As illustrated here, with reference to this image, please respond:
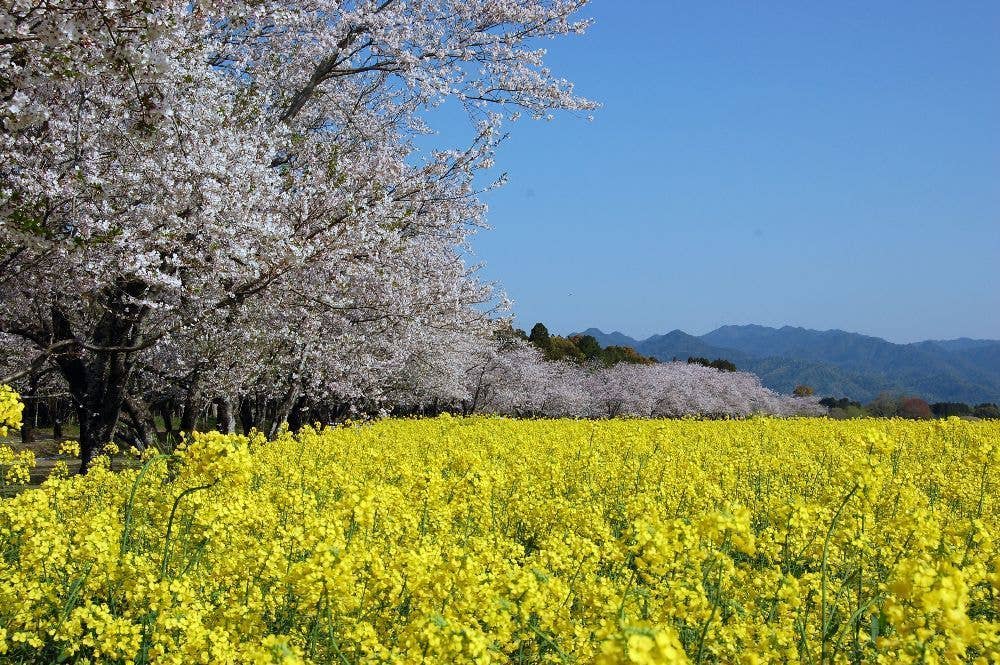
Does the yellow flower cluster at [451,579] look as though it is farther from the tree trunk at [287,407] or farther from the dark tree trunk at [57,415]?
the dark tree trunk at [57,415]

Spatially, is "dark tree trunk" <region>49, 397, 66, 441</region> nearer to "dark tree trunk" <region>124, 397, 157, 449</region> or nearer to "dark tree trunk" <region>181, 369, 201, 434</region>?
"dark tree trunk" <region>181, 369, 201, 434</region>

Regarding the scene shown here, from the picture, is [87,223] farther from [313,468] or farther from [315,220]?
[313,468]

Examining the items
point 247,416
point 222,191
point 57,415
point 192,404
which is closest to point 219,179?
point 222,191

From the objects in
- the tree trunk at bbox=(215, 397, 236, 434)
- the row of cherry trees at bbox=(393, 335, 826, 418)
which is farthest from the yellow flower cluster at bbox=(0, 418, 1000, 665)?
the row of cherry trees at bbox=(393, 335, 826, 418)

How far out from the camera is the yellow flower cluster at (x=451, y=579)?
3.49 metres

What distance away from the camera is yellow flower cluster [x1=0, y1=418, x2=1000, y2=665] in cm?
349

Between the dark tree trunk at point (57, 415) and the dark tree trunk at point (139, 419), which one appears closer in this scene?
the dark tree trunk at point (139, 419)

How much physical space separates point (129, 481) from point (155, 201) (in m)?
2.71

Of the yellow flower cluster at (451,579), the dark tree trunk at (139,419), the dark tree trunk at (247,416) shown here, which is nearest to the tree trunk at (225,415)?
the dark tree trunk at (139,419)

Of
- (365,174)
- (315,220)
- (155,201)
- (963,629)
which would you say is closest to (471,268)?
(365,174)

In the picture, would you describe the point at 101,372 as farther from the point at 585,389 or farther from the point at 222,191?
the point at 585,389

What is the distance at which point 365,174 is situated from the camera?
10.8 metres

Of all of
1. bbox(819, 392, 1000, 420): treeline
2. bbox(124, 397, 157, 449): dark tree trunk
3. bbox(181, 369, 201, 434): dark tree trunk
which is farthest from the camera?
bbox(819, 392, 1000, 420): treeline

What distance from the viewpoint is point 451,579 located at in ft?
12.6
